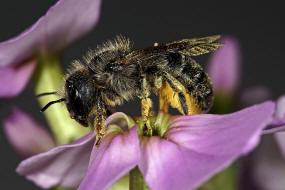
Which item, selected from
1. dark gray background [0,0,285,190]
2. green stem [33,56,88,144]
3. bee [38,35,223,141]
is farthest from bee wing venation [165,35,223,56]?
dark gray background [0,0,285,190]

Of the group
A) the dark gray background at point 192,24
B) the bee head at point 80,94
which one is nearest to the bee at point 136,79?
the bee head at point 80,94

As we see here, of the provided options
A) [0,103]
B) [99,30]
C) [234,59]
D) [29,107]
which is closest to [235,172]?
[234,59]

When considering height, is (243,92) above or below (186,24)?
above

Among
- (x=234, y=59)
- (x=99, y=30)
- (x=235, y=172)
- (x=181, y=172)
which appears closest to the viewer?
(x=181, y=172)

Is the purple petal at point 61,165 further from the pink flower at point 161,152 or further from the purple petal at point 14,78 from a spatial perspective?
the purple petal at point 14,78

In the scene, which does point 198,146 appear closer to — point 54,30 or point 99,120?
point 99,120

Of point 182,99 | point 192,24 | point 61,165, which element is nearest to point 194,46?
point 182,99

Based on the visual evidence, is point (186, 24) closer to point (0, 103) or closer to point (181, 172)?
point (0, 103)
